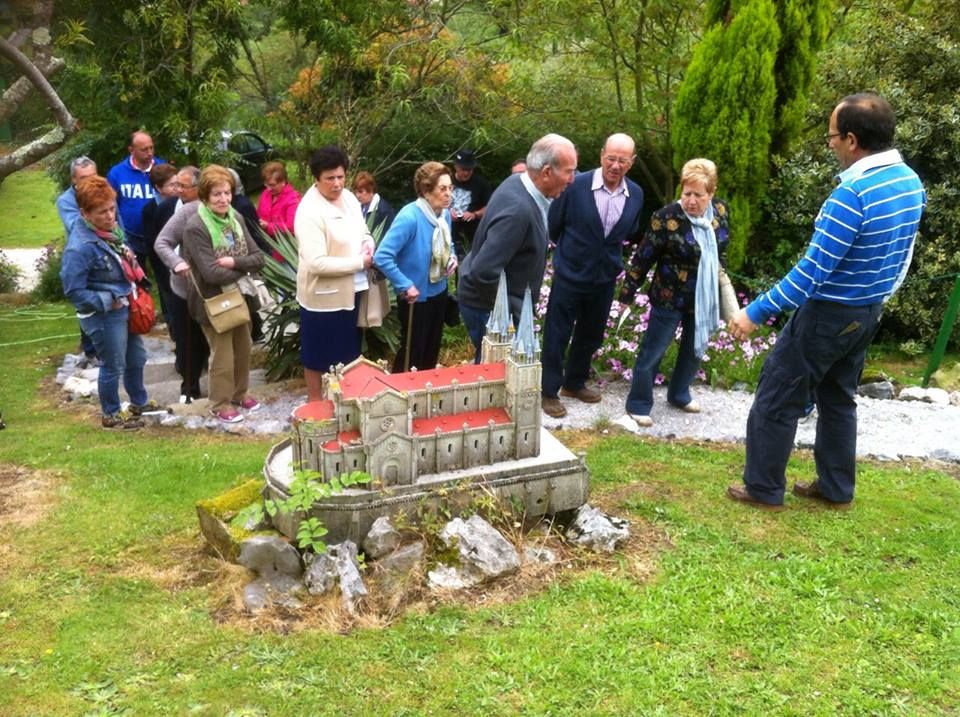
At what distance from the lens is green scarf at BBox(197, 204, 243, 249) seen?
639cm

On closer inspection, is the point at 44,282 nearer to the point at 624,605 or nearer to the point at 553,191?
the point at 553,191

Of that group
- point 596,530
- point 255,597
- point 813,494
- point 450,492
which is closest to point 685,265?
point 813,494

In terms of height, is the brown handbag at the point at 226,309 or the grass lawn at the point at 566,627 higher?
the brown handbag at the point at 226,309

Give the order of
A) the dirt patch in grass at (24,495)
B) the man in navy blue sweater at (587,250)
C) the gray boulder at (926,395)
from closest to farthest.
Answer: the dirt patch in grass at (24,495) → the man in navy blue sweater at (587,250) → the gray boulder at (926,395)

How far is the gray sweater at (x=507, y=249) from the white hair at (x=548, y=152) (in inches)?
7.6

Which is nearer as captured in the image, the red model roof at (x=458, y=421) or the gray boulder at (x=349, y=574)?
the gray boulder at (x=349, y=574)

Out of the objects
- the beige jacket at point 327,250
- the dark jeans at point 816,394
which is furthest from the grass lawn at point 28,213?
the dark jeans at point 816,394

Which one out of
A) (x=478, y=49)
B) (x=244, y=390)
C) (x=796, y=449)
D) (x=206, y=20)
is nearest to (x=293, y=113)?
(x=206, y=20)

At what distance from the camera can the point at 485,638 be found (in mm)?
3867

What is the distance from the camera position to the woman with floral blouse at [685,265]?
5969 mm

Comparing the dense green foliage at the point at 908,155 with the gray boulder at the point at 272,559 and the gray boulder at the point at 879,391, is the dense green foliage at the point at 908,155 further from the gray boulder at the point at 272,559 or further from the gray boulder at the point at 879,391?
the gray boulder at the point at 272,559

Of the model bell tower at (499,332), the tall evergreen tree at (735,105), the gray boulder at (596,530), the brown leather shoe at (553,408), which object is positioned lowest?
the gray boulder at (596,530)

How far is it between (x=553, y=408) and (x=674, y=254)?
61.7 inches

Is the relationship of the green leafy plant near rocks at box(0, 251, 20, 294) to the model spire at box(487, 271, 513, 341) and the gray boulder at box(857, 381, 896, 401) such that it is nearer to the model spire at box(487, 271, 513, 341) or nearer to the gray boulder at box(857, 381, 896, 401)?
the model spire at box(487, 271, 513, 341)
